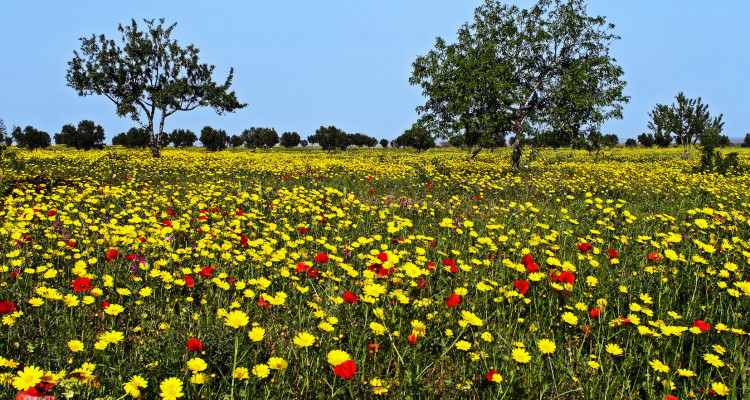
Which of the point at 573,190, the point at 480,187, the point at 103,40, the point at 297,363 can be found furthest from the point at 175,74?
the point at 297,363

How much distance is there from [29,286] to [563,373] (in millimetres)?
3952

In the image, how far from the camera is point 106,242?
3709 mm

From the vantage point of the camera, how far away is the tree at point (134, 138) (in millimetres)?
59578

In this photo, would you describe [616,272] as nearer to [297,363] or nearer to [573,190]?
[297,363]

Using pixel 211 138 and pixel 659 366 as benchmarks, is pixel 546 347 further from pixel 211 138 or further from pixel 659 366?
pixel 211 138

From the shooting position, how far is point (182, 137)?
2822 inches

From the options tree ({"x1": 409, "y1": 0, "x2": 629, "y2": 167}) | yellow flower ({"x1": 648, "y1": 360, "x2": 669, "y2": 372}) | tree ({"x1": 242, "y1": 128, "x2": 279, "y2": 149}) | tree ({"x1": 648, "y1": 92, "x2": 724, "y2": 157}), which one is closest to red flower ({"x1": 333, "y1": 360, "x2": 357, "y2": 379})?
yellow flower ({"x1": 648, "y1": 360, "x2": 669, "y2": 372})

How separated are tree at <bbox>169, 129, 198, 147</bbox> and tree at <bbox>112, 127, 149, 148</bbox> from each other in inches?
263

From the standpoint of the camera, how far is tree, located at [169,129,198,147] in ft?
234

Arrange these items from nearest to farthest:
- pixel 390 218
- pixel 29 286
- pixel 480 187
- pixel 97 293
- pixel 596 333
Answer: pixel 97 293 < pixel 596 333 < pixel 29 286 < pixel 390 218 < pixel 480 187

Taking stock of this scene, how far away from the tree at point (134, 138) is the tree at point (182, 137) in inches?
263

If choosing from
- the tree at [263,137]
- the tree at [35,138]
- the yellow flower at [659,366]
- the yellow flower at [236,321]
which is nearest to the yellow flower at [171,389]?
the yellow flower at [236,321]

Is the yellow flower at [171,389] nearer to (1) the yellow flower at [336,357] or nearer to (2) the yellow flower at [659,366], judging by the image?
(1) the yellow flower at [336,357]

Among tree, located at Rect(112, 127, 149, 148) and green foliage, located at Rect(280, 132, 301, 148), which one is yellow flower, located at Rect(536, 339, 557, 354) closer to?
tree, located at Rect(112, 127, 149, 148)
